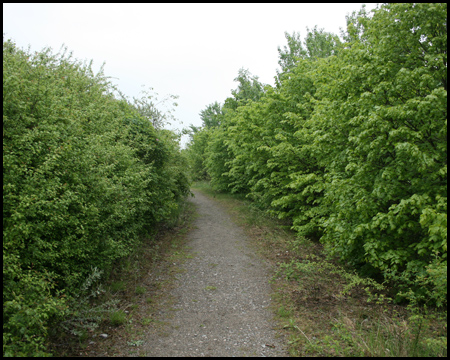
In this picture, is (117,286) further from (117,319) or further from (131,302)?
(117,319)

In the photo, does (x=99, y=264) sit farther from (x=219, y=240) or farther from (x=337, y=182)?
(x=219, y=240)

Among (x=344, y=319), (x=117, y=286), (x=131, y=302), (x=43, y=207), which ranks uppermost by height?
(x=43, y=207)

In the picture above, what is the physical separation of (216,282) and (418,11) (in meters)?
7.13

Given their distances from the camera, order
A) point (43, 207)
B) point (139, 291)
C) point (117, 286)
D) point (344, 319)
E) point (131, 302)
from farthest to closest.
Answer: point (139, 291) < point (117, 286) < point (131, 302) < point (344, 319) < point (43, 207)

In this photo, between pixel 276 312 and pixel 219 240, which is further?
pixel 219 240

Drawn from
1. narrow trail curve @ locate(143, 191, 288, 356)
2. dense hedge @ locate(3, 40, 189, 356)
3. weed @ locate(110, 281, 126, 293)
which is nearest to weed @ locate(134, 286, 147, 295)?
weed @ locate(110, 281, 126, 293)

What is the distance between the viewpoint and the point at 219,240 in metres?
11.8

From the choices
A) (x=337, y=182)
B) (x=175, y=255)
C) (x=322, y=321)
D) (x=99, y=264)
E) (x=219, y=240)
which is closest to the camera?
(x=322, y=321)

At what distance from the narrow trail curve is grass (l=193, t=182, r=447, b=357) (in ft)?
1.19

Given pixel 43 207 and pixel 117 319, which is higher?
pixel 43 207

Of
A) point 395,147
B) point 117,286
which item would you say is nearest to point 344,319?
point 395,147

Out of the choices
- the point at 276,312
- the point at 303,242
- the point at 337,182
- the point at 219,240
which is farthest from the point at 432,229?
the point at 219,240

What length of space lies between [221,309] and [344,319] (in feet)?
7.76

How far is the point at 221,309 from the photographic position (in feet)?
20.7
